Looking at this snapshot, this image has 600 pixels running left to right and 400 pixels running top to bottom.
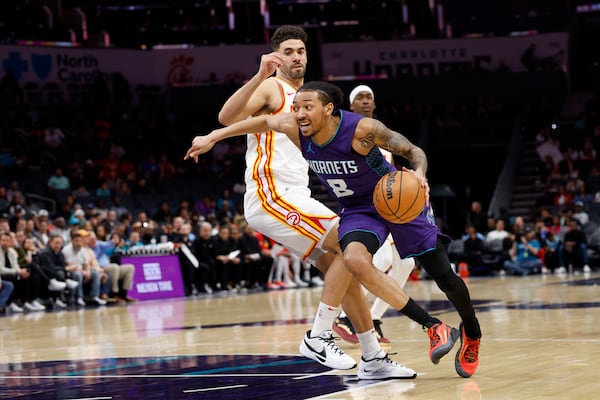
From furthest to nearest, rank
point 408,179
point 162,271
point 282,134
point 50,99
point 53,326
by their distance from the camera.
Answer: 1. point 50,99
2. point 162,271
3. point 53,326
4. point 282,134
5. point 408,179

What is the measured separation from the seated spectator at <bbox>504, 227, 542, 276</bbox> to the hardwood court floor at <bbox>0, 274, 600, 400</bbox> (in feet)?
25.1

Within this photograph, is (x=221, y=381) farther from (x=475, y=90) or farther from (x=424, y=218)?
(x=475, y=90)

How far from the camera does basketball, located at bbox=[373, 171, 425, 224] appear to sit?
592 cm

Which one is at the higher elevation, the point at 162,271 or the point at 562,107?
the point at 562,107

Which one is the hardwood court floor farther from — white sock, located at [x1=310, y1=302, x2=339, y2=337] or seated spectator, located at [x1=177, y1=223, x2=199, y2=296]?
seated spectator, located at [x1=177, y1=223, x2=199, y2=296]

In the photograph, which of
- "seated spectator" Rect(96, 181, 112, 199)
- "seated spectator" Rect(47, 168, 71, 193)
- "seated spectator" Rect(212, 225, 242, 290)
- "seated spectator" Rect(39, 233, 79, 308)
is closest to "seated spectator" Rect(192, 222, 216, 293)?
"seated spectator" Rect(212, 225, 242, 290)

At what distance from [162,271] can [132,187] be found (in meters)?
6.03

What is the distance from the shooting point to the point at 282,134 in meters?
7.09

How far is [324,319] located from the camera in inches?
255

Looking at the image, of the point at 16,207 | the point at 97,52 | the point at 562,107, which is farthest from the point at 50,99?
the point at 562,107

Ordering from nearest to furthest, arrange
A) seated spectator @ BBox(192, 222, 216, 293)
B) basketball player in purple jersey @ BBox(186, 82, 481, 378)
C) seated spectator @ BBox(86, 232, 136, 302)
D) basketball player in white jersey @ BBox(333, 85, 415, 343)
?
basketball player in purple jersey @ BBox(186, 82, 481, 378) < basketball player in white jersey @ BBox(333, 85, 415, 343) < seated spectator @ BBox(86, 232, 136, 302) < seated spectator @ BBox(192, 222, 216, 293)

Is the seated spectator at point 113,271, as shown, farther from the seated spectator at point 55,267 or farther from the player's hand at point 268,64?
the player's hand at point 268,64

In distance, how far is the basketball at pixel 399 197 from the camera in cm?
592

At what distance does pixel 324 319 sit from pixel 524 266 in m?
16.3
